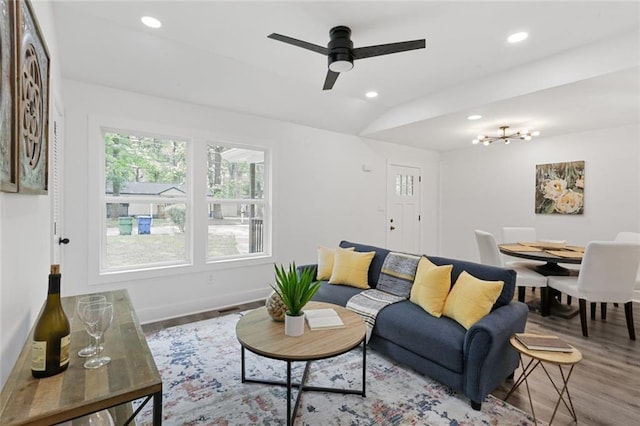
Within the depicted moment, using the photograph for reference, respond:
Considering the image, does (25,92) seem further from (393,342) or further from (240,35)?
(393,342)

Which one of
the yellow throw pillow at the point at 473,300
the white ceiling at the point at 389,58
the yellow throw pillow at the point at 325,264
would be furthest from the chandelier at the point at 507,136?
the yellow throw pillow at the point at 473,300

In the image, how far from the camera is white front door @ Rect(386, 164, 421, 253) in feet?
19.0

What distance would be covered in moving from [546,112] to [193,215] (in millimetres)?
4311

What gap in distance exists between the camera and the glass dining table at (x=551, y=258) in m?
3.40

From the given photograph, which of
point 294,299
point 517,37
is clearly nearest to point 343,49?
point 517,37

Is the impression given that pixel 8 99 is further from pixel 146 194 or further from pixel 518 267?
pixel 518 267

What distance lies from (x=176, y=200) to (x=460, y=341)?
10.4 ft

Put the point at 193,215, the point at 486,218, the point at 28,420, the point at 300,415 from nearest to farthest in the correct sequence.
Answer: the point at 28,420 → the point at 300,415 → the point at 193,215 → the point at 486,218

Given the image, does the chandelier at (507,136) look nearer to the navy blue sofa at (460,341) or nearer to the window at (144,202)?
the navy blue sofa at (460,341)

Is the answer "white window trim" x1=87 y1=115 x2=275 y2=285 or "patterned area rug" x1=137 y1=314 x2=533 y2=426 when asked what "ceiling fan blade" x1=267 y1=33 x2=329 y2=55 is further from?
"patterned area rug" x1=137 y1=314 x2=533 y2=426

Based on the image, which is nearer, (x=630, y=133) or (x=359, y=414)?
(x=359, y=414)

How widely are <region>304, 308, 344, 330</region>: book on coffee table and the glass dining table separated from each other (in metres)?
2.54

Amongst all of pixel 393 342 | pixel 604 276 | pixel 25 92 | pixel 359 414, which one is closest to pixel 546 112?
pixel 604 276

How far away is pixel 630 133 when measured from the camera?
4.31 metres
